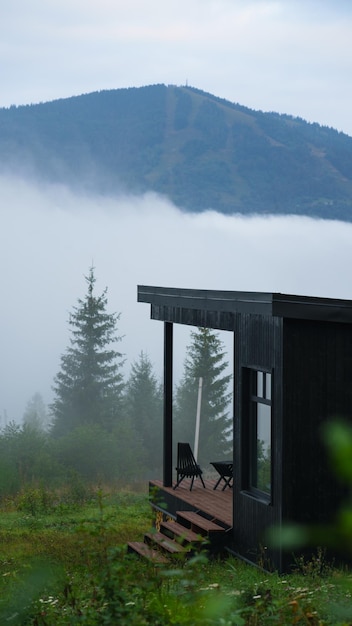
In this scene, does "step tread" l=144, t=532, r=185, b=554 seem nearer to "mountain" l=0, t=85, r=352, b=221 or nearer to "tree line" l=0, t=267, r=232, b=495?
"tree line" l=0, t=267, r=232, b=495

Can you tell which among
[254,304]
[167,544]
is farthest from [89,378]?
[254,304]

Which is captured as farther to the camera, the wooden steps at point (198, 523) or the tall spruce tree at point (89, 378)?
the tall spruce tree at point (89, 378)

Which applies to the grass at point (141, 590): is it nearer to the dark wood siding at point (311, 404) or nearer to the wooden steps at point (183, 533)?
the wooden steps at point (183, 533)

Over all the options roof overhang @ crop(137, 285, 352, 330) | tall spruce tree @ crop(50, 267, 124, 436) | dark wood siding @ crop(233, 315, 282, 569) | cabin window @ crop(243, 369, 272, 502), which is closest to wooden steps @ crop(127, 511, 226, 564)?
dark wood siding @ crop(233, 315, 282, 569)

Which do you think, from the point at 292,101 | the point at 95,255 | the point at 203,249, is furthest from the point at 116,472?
the point at 292,101

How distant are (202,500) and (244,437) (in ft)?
7.97

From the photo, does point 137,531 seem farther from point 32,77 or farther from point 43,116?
point 32,77

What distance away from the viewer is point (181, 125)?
494ft

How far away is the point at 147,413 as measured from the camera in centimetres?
4712

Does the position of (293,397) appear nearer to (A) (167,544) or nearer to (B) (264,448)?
(B) (264,448)

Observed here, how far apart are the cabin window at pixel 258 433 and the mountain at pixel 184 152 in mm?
122799

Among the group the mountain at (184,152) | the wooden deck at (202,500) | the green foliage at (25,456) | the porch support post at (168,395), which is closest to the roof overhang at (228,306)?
the porch support post at (168,395)

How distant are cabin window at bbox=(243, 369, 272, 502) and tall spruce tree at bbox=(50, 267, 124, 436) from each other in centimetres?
3981

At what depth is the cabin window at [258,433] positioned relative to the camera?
10.1m
